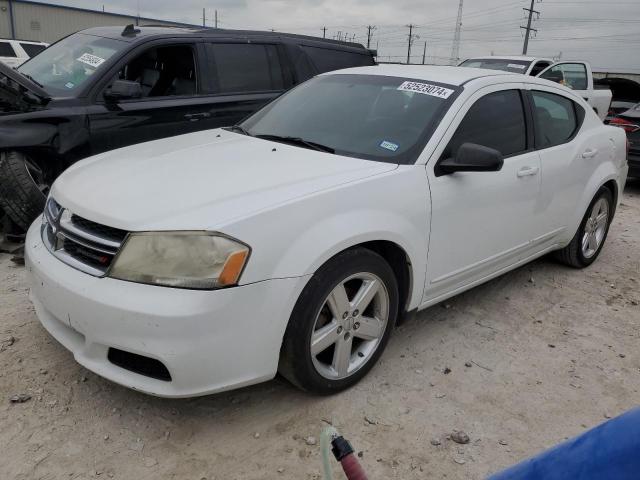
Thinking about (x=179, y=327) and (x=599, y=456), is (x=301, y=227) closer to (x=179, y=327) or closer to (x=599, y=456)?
(x=179, y=327)

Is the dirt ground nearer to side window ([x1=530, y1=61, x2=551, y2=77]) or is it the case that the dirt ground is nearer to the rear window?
side window ([x1=530, y1=61, x2=551, y2=77])

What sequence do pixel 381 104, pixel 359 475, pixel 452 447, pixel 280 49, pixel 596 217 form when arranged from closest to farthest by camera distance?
1. pixel 359 475
2. pixel 452 447
3. pixel 381 104
4. pixel 596 217
5. pixel 280 49

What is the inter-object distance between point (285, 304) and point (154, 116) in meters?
3.16

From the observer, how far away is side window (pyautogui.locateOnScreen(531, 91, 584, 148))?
155 inches

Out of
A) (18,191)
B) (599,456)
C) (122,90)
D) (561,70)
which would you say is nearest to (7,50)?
(122,90)

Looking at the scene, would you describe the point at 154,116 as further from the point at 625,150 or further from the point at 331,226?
the point at 625,150

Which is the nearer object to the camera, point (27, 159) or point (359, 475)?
point (359, 475)

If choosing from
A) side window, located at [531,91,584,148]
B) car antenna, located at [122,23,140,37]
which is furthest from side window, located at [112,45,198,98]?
side window, located at [531,91,584,148]

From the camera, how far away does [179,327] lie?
2.18 m

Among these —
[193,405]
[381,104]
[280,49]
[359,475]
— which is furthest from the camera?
[280,49]

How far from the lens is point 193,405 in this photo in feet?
8.87

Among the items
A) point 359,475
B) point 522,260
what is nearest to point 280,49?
point 522,260

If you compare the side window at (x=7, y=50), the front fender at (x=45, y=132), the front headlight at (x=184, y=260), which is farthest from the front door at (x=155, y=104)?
the side window at (x=7, y=50)

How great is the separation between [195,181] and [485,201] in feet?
5.56
